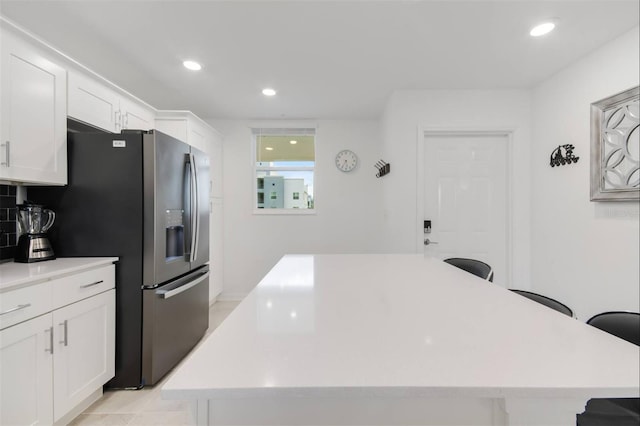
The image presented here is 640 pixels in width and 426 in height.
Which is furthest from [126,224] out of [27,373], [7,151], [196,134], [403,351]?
[403,351]

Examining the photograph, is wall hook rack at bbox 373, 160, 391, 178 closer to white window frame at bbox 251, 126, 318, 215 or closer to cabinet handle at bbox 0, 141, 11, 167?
white window frame at bbox 251, 126, 318, 215

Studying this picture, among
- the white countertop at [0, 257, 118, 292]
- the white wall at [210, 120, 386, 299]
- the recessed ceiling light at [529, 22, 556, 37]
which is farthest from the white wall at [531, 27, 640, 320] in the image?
the white countertop at [0, 257, 118, 292]

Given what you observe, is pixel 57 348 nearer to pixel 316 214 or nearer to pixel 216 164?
pixel 216 164

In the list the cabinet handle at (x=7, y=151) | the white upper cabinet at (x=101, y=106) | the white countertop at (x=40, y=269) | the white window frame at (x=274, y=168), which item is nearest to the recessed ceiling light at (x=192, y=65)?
the white upper cabinet at (x=101, y=106)

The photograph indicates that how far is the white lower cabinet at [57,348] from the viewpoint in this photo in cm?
131

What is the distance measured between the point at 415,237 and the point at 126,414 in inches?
108

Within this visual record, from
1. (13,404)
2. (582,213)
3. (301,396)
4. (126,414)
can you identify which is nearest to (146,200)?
(13,404)

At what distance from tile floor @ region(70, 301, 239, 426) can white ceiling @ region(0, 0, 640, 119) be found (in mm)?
2442

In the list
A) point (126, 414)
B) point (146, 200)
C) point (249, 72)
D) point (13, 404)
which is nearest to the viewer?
point (13, 404)

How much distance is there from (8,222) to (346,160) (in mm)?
3387

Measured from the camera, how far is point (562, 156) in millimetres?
2611

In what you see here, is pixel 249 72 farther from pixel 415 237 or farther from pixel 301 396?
pixel 301 396

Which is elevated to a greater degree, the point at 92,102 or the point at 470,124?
the point at 470,124

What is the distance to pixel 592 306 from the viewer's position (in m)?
2.34
